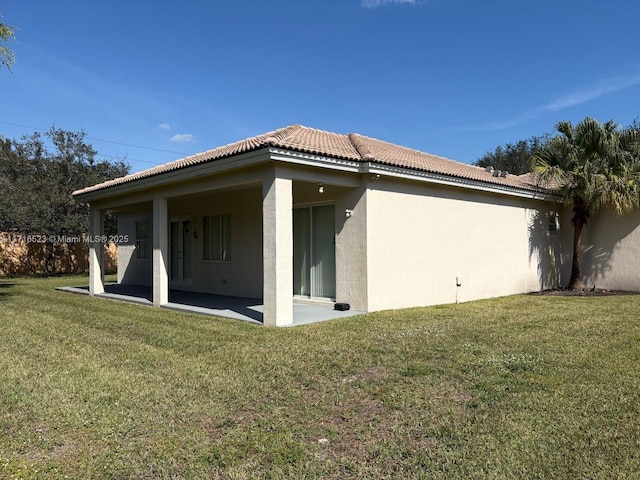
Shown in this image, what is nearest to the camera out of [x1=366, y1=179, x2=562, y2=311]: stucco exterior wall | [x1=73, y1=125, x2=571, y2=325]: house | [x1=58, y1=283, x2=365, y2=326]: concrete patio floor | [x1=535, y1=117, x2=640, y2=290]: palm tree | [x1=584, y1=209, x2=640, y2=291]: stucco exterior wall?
[x1=73, y1=125, x2=571, y2=325]: house

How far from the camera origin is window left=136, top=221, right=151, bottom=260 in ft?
67.8

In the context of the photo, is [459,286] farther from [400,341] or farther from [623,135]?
[623,135]

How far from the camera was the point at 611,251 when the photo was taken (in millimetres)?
16594

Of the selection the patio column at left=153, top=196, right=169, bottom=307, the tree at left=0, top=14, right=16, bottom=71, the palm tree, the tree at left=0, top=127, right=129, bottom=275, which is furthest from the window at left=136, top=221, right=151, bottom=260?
the palm tree

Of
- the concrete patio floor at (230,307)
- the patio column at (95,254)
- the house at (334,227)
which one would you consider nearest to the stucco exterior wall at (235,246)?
the house at (334,227)

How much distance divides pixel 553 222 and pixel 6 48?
60.0 ft

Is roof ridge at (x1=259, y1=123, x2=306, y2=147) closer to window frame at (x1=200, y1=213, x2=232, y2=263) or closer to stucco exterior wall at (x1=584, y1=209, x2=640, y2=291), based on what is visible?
window frame at (x1=200, y1=213, x2=232, y2=263)

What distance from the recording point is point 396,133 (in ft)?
99.3

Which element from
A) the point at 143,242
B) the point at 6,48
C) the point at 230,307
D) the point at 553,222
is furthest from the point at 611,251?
the point at 6,48

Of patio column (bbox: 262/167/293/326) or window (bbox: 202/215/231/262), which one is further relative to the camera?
window (bbox: 202/215/231/262)

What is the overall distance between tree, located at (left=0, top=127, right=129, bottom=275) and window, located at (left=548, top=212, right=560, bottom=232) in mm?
23207

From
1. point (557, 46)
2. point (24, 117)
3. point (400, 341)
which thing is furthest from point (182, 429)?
point (24, 117)

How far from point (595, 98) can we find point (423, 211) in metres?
13.6

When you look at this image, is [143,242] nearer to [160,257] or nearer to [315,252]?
[160,257]
